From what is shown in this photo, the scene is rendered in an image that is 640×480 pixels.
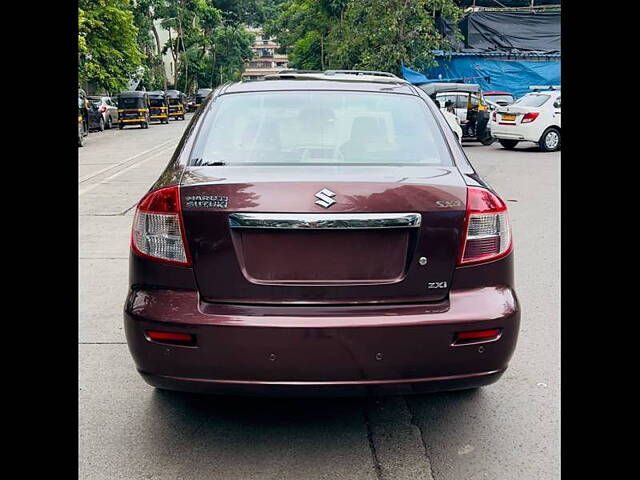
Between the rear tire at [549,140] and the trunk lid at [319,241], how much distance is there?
1764 cm

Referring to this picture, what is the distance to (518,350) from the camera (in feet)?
15.9

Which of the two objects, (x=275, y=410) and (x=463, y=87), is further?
(x=463, y=87)

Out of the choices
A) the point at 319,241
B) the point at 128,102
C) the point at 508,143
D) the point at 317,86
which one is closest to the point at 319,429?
the point at 319,241

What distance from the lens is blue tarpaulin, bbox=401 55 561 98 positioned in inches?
1282

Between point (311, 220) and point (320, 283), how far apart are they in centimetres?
27

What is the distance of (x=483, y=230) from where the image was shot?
10.8 feet

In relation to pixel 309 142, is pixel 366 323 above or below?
below

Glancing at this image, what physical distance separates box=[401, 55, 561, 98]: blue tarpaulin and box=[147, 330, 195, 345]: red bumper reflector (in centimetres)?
3085

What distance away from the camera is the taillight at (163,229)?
3182mm

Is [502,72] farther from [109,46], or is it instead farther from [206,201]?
[206,201]

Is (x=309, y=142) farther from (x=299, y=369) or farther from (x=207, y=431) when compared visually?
(x=207, y=431)
